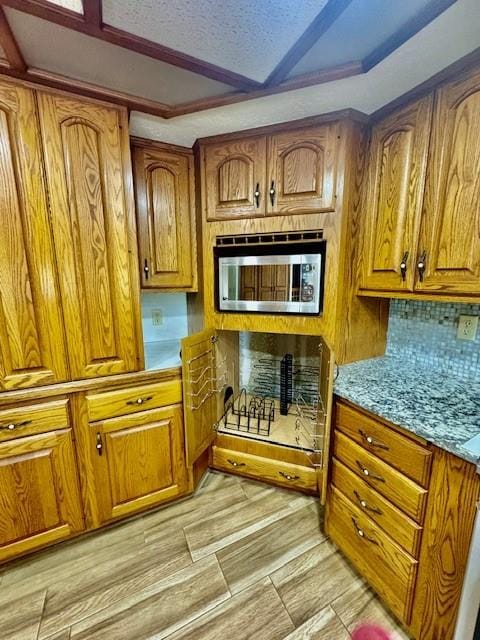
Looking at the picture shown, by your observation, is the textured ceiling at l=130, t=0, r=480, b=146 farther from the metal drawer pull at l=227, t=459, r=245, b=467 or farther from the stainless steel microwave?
the metal drawer pull at l=227, t=459, r=245, b=467

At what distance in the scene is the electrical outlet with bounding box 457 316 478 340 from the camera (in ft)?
4.37

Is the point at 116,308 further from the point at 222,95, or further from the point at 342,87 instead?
the point at 342,87

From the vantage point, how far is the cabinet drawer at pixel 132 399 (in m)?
1.42

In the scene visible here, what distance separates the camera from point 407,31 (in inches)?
35.6

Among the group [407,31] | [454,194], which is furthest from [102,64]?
[454,194]

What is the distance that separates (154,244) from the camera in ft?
5.62

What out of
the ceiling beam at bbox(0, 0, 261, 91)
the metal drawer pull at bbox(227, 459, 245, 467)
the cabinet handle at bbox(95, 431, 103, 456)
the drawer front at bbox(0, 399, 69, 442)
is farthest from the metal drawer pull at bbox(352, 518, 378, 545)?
the ceiling beam at bbox(0, 0, 261, 91)

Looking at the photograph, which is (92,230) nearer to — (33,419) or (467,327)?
(33,419)

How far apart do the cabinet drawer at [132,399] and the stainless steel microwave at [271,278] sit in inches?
22.2

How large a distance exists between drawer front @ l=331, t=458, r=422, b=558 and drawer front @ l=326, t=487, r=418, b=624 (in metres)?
0.03

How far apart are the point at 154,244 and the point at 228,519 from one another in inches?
66.1

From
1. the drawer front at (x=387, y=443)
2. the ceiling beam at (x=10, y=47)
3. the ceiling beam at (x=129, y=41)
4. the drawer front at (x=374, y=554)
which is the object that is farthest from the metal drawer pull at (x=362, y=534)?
the ceiling beam at (x=10, y=47)

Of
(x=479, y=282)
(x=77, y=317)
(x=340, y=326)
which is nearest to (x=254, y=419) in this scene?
(x=340, y=326)

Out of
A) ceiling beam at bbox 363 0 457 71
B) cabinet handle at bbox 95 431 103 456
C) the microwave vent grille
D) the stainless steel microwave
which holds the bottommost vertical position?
cabinet handle at bbox 95 431 103 456
